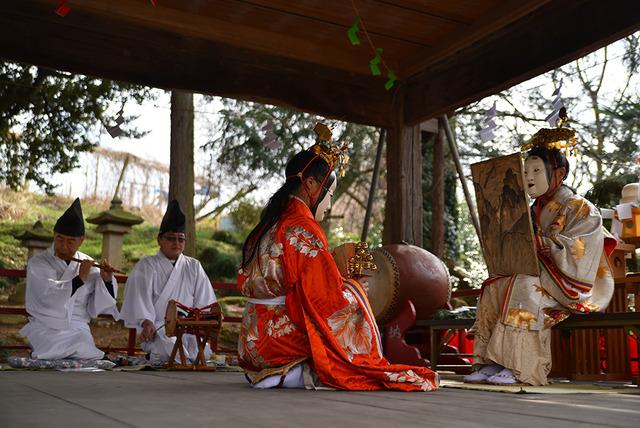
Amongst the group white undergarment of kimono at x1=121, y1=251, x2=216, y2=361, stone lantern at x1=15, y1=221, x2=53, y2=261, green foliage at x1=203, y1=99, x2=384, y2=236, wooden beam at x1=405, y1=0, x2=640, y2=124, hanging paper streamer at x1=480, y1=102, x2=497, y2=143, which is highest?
green foliage at x1=203, y1=99, x2=384, y2=236

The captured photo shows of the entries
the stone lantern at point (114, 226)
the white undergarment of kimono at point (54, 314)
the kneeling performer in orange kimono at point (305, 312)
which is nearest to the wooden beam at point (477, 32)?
the kneeling performer in orange kimono at point (305, 312)

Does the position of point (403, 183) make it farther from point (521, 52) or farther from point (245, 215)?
point (245, 215)

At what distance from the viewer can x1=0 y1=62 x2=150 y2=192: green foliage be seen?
1040 cm

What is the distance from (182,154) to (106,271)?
12.3 feet

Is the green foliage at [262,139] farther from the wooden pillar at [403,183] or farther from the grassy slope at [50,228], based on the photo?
the wooden pillar at [403,183]

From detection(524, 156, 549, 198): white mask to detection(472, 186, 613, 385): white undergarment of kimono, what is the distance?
204 mm

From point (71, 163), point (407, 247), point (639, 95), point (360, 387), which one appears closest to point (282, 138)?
point (71, 163)

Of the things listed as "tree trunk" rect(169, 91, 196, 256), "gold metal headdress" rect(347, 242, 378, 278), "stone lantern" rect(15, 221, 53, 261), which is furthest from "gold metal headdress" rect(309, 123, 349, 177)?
"stone lantern" rect(15, 221, 53, 261)

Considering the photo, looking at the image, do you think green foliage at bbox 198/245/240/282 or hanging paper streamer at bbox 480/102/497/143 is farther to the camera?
green foliage at bbox 198/245/240/282

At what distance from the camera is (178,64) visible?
5.92m

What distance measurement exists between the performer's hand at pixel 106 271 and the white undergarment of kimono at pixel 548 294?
3.42 meters

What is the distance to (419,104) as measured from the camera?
22.0ft

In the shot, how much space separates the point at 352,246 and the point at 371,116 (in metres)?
2.60

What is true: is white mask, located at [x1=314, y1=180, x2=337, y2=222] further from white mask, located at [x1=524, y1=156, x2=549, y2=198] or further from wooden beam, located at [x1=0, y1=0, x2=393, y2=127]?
wooden beam, located at [x1=0, y1=0, x2=393, y2=127]
